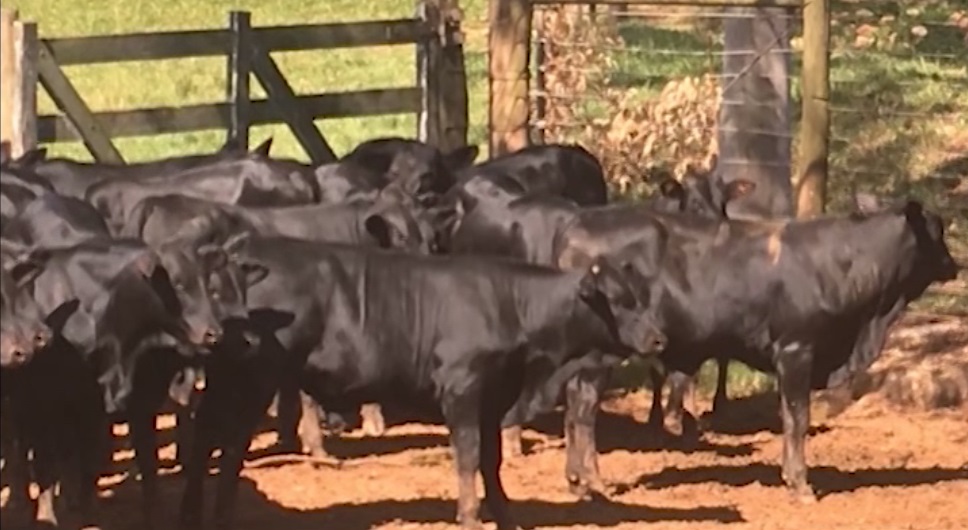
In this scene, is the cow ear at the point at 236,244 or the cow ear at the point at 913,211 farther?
the cow ear at the point at 913,211

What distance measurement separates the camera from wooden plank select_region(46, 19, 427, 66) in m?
14.8

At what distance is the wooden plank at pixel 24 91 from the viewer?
14281 mm

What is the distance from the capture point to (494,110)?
15.9 m

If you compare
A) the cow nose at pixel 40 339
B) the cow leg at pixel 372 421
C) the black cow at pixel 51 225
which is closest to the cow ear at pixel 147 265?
the cow nose at pixel 40 339

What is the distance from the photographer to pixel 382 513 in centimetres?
1139

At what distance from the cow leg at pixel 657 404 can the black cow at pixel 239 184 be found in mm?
2245

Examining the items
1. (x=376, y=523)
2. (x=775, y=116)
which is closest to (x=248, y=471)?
(x=376, y=523)

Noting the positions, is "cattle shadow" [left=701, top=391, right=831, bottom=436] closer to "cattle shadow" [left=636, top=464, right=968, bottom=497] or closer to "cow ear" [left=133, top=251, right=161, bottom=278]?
"cattle shadow" [left=636, top=464, right=968, bottom=497]

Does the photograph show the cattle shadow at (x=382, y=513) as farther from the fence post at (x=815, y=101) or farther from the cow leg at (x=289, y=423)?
the fence post at (x=815, y=101)

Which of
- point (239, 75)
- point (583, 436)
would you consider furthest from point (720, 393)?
point (239, 75)

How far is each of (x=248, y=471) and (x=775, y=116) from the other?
220 inches

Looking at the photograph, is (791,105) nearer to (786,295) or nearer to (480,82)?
(786,295)

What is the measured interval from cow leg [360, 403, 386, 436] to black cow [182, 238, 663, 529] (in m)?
2.79

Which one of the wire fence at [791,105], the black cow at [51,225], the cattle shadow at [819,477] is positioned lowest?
the cattle shadow at [819,477]
